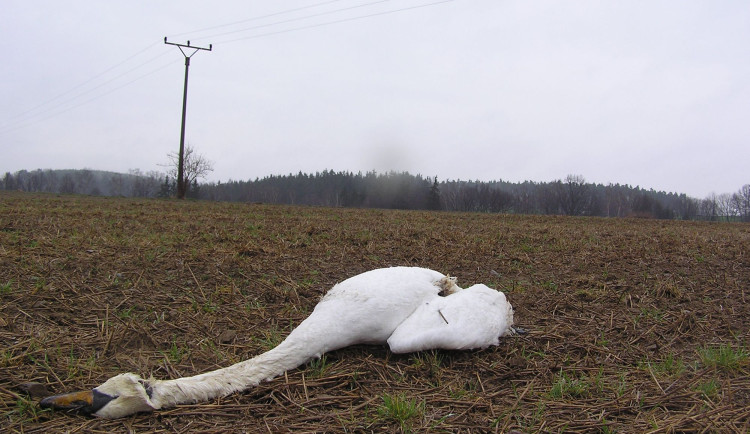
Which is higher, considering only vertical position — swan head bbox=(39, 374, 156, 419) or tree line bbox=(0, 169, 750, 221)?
tree line bbox=(0, 169, 750, 221)

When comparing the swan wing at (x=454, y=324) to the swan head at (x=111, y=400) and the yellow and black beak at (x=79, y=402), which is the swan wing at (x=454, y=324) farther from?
the yellow and black beak at (x=79, y=402)

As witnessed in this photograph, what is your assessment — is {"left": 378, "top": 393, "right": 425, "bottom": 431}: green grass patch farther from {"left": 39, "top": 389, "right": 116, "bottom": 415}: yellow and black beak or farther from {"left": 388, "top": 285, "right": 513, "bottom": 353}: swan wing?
{"left": 39, "top": 389, "right": 116, "bottom": 415}: yellow and black beak

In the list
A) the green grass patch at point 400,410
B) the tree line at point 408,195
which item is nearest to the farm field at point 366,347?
the green grass patch at point 400,410

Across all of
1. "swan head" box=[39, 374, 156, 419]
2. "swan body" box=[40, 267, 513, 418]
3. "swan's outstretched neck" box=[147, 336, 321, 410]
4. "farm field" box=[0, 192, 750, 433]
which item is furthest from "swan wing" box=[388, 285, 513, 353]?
"swan head" box=[39, 374, 156, 419]

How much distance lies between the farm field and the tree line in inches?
2844

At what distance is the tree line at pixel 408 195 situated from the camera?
88125mm

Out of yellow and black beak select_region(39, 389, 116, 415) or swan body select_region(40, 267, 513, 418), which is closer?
yellow and black beak select_region(39, 389, 116, 415)

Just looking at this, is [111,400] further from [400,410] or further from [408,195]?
[408,195]

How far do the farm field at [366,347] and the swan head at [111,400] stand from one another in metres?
0.05

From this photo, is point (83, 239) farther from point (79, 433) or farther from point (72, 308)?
point (79, 433)

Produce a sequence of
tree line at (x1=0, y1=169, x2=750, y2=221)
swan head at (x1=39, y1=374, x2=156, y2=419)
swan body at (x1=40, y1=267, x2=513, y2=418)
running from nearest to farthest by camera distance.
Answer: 1. swan head at (x1=39, y1=374, x2=156, y2=419)
2. swan body at (x1=40, y1=267, x2=513, y2=418)
3. tree line at (x1=0, y1=169, x2=750, y2=221)

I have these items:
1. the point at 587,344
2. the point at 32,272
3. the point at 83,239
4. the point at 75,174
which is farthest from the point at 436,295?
the point at 75,174

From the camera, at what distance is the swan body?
2275 mm

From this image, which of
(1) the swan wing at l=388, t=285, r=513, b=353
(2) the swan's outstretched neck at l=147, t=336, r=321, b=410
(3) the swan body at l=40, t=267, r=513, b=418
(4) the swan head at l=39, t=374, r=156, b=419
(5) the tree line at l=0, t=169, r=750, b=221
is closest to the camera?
(4) the swan head at l=39, t=374, r=156, b=419
